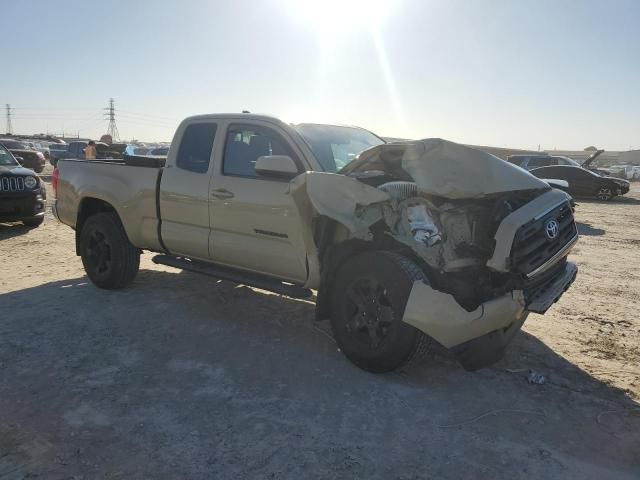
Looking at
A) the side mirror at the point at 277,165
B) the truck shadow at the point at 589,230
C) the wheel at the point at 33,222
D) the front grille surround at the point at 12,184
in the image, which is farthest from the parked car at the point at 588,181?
the side mirror at the point at 277,165

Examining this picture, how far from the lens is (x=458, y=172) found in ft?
12.1

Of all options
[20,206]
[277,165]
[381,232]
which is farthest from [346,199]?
[20,206]

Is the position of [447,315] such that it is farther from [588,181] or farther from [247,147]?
[588,181]

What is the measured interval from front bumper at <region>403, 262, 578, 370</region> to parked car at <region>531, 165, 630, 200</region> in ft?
58.3

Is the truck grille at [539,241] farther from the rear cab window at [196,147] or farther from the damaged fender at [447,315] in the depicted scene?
the rear cab window at [196,147]

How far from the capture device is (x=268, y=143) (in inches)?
190

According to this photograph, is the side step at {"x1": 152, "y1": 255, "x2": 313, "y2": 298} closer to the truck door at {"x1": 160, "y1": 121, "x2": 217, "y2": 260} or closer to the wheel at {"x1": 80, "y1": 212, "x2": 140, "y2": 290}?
the truck door at {"x1": 160, "y1": 121, "x2": 217, "y2": 260}

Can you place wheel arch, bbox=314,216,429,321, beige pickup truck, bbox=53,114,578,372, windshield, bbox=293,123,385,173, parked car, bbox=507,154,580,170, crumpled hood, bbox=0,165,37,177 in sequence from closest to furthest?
beige pickup truck, bbox=53,114,578,372
wheel arch, bbox=314,216,429,321
windshield, bbox=293,123,385,173
crumpled hood, bbox=0,165,37,177
parked car, bbox=507,154,580,170

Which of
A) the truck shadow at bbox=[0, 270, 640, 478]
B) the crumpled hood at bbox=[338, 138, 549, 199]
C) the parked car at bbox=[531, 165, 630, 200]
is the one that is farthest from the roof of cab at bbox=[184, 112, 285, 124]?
the parked car at bbox=[531, 165, 630, 200]

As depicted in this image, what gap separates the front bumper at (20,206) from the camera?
9.44 m

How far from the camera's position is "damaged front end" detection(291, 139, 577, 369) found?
3.49 m

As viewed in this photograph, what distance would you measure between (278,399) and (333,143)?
247 centimetres

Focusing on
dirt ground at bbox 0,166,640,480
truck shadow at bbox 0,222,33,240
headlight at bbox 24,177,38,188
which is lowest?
dirt ground at bbox 0,166,640,480

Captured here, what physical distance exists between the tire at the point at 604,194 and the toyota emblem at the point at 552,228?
1869 cm
